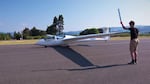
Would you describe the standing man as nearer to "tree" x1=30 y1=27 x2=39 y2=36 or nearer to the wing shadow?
the wing shadow

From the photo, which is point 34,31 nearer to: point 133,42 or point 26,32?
point 26,32

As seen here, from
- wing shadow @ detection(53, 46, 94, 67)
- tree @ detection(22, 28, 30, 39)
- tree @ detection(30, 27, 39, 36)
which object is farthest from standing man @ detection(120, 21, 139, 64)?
tree @ detection(30, 27, 39, 36)

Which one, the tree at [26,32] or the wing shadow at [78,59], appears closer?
the wing shadow at [78,59]

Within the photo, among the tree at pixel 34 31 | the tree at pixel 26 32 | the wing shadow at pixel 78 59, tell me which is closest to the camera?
the wing shadow at pixel 78 59

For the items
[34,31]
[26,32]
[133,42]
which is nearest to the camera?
[133,42]

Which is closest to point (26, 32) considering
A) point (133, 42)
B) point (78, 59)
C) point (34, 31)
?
point (34, 31)

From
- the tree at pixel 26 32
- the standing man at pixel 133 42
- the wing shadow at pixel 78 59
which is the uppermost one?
the tree at pixel 26 32

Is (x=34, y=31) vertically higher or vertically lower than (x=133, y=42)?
higher

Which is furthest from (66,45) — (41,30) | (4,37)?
(41,30)

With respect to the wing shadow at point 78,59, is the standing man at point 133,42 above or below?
above

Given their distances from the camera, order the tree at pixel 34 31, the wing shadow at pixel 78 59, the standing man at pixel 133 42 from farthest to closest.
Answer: the tree at pixel 34 31 → the wing shadow at pixel 78 59 → the standing man at pixel 133 42

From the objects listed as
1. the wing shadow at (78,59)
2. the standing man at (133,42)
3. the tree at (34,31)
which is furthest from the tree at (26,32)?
the standing man at (133,42)

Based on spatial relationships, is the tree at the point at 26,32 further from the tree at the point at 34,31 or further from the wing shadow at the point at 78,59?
the wing shadow at the point at 78,59

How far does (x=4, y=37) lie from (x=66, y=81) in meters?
45.6
